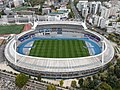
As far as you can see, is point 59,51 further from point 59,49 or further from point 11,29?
point 11,29

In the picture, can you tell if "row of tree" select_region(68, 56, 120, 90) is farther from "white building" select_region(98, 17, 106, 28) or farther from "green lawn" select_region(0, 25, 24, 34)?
"green lawn" select_region(0, 25, 24, 34)

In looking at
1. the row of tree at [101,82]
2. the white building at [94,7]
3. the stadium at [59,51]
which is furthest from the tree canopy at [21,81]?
the white building at [94,7]

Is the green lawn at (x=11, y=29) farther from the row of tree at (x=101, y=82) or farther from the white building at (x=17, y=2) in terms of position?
the white building at (x=17, y=2)

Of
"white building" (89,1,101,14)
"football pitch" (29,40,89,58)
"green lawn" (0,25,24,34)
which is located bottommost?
"football pitch" (29,40,89,58)

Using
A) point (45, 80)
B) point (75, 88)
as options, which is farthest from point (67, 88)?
point (45, 80)

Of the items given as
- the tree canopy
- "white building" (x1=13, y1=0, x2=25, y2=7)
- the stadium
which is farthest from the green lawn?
"white building" (x1=13, y1=0, x2=25, y2=7)

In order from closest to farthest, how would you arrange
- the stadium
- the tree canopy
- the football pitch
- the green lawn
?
the tree canopy < the stadium < the football pitch < the green lawn

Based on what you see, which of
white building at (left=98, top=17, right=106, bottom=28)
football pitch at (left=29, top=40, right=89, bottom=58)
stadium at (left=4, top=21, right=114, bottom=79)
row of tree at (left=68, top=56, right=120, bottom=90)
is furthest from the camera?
white building at (left=98, top=17, right=106, bottom=28)

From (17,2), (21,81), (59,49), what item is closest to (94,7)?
(17,2)

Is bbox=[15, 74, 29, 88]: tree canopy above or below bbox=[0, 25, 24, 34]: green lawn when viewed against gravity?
above
